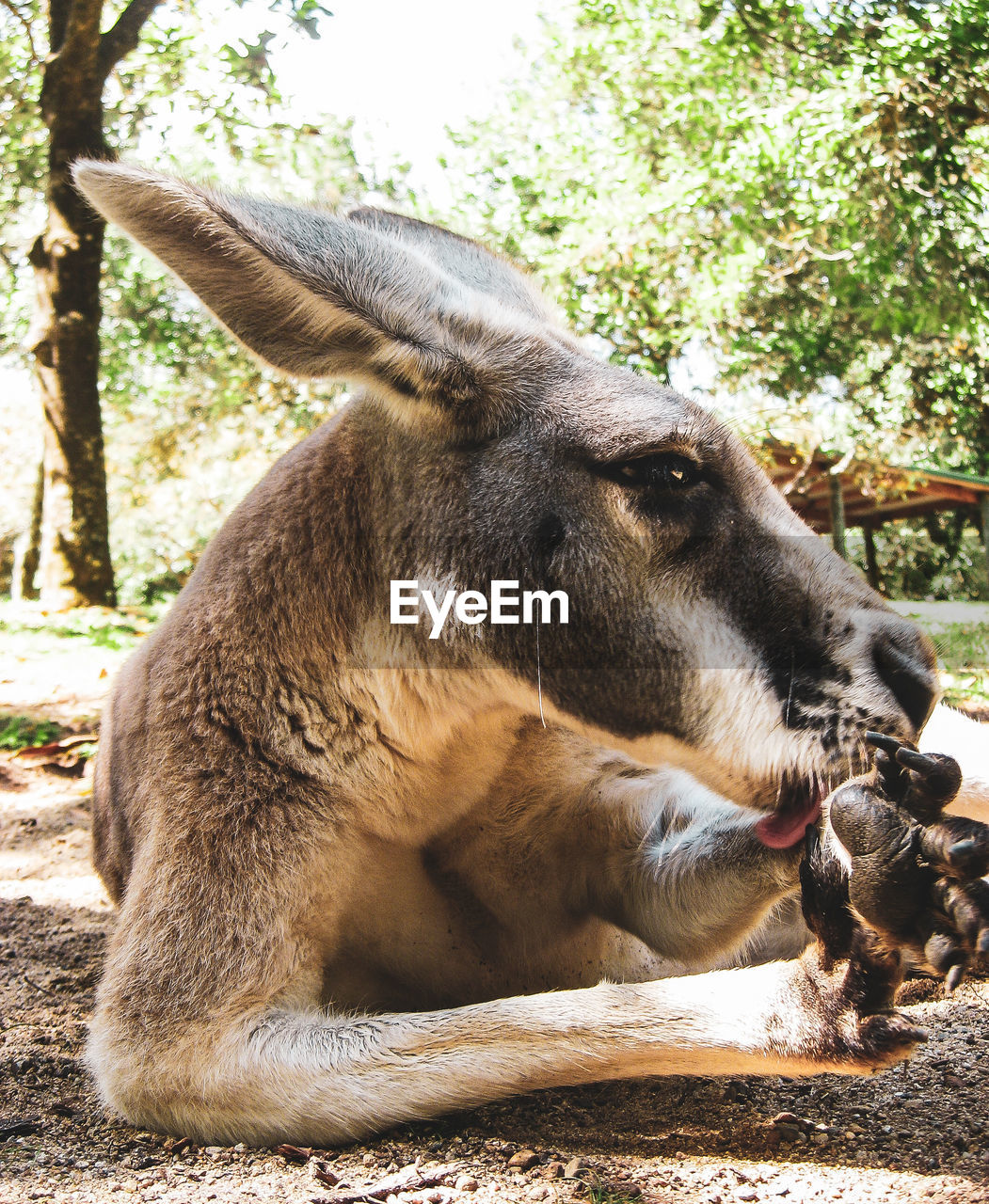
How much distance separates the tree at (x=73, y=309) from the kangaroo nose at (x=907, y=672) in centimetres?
894

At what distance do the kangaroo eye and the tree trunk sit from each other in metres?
8.55

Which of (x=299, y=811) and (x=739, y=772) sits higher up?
(x=739, y=772)

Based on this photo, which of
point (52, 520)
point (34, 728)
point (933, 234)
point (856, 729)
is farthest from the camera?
point (52, 520)

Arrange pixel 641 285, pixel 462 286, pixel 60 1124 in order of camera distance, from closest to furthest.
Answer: pixel 60 1124 → pixel 462 286 → pixel 641 285

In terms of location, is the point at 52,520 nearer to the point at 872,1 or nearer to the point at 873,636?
the point at 872,1

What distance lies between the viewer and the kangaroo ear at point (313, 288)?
2.04 m

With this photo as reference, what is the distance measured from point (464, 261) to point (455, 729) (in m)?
1.31

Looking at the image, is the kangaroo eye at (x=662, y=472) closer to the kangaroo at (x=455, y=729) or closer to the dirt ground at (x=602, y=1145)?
the kangaroo at (x=455, y=729)

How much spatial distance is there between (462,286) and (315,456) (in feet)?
1.87

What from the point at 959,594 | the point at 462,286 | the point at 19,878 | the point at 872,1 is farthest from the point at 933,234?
the point at 959,594

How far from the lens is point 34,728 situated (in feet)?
18.7

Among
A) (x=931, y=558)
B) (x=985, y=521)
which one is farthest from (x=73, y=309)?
(x=931, y=558)

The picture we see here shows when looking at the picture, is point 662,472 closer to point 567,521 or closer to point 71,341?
point 567,521

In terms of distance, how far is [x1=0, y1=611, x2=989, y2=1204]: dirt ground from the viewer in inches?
67.7
